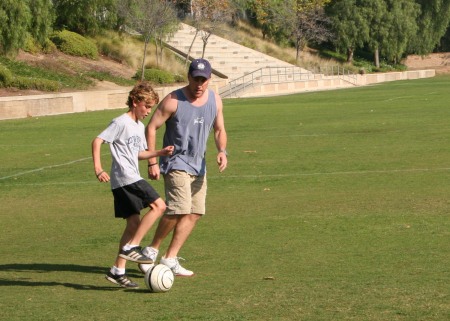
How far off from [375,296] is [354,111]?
27808 mm

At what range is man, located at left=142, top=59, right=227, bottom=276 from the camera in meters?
9.41

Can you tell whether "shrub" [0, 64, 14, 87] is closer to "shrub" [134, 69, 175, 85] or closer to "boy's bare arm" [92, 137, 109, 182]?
"shrub" [134, 69, 175, 85]

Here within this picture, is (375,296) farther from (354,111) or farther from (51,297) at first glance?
(354,111)

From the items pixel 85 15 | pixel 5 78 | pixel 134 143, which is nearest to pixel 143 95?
pixel 134 143

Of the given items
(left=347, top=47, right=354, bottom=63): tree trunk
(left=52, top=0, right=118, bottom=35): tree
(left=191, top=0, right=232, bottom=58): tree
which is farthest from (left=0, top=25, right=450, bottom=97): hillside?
(left=191, top=0, right=232, bottom=58): tree

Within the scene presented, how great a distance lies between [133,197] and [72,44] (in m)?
49.0

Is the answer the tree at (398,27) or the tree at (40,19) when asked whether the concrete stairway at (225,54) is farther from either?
the tree at (40,19)

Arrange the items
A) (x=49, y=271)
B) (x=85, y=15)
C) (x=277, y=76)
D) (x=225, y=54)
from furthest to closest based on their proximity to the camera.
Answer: (x=225, y=54), (x=277, y=76), (x=85, y=15), (x=49, y=271)

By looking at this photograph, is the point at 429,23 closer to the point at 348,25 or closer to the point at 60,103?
the point at 348,25

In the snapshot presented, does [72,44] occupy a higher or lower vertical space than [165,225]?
lower

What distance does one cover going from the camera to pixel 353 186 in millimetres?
15898

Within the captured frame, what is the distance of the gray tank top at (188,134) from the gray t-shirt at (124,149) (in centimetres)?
36

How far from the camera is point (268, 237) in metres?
11.6

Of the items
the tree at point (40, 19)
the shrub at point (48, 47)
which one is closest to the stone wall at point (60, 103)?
the tree at point (40, 19)
